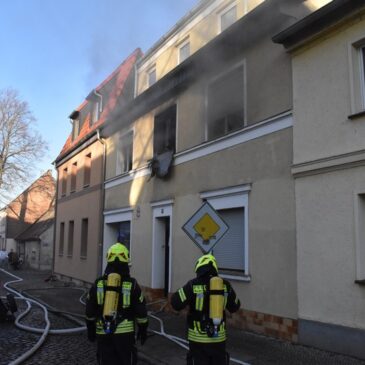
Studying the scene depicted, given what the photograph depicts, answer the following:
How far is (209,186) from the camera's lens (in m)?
10.1

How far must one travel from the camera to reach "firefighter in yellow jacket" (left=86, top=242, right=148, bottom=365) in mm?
4352

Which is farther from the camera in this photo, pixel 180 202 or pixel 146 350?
pixel 180 202

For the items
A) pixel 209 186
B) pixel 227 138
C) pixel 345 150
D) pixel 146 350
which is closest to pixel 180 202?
pixel 209 186

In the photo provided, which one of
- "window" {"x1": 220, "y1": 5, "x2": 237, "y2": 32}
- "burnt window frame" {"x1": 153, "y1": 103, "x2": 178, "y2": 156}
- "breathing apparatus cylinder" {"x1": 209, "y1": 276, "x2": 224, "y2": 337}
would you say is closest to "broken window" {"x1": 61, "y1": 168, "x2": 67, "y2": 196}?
"burnt window frame" {"x1": 153, "y1": 103, "x2": 178, "y2": 156}

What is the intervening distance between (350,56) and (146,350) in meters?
5.54

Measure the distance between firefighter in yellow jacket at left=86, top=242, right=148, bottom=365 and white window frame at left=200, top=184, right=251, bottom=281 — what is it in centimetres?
452

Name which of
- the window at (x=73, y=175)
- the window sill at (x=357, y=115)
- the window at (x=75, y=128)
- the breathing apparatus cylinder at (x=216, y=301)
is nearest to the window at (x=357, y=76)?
the window sill at (x=357, y=115)

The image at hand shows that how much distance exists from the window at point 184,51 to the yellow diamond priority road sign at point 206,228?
23.9 feet

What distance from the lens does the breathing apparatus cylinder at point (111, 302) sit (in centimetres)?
431

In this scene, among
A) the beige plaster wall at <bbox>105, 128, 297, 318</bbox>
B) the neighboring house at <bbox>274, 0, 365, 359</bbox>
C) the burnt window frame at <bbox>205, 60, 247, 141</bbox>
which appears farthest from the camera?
the burnt window frame at <bbox>205, 60, 247, 141</bbox>

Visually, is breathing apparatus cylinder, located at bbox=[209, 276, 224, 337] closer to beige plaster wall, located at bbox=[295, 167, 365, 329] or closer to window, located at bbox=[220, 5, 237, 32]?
beige plaster wall, located at bbox=[295, 167, 365, 329]

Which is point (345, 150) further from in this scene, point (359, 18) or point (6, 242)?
point (6, 242)

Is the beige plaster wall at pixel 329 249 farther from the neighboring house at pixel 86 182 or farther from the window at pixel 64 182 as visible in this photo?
the window at pixel 64 182

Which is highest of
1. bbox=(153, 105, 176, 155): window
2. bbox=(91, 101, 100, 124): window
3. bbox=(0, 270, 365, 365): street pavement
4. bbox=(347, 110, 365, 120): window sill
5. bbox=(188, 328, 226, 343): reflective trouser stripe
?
bbox=(91, 101, 100, 124): window
